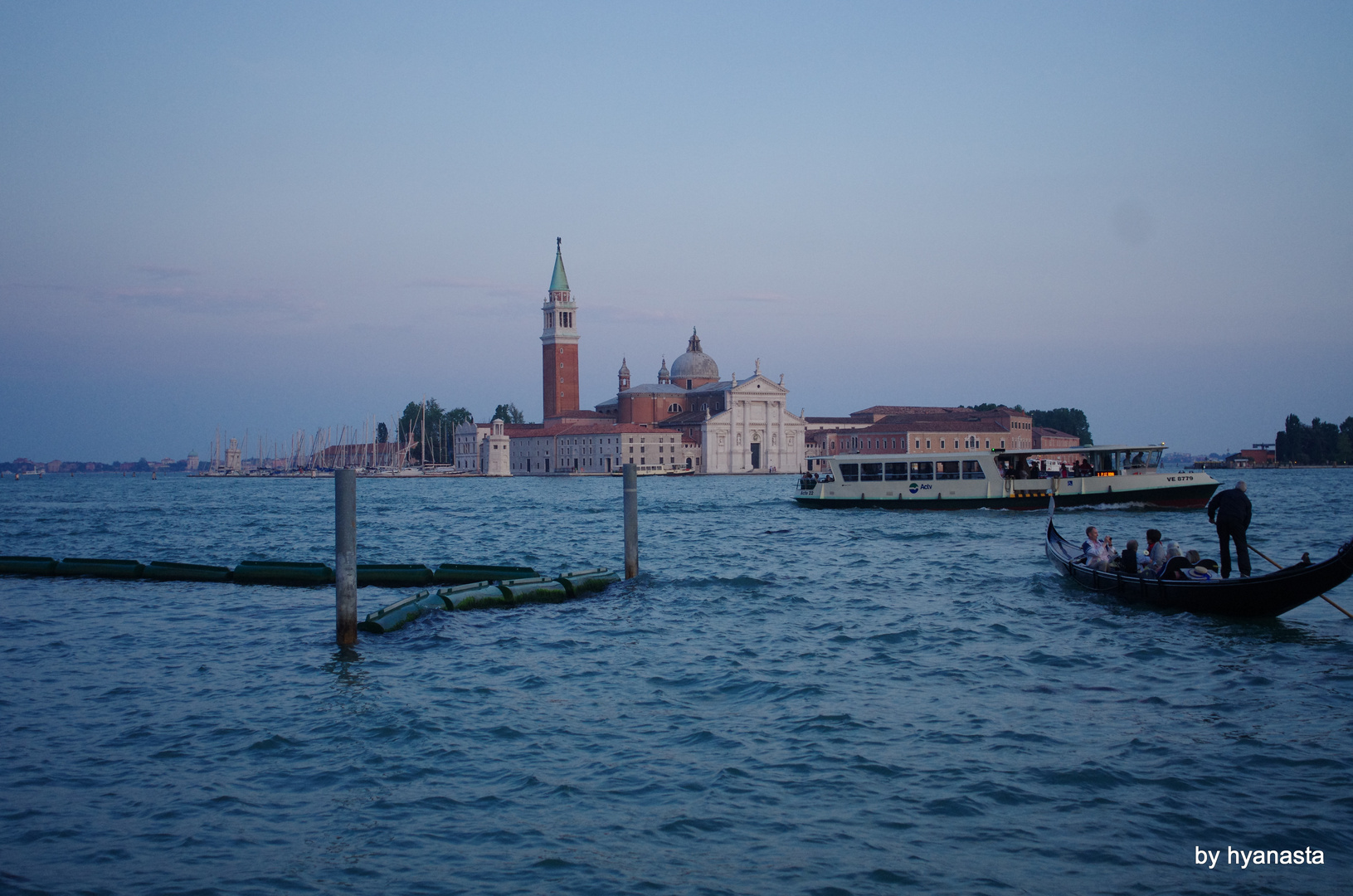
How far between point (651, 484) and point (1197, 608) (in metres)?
69.8

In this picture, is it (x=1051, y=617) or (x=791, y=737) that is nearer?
(x=791, y=737)

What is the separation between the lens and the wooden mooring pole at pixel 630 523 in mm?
16016

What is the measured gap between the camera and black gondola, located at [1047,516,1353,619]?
10.8m

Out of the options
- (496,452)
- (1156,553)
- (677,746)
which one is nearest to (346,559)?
(677,746)

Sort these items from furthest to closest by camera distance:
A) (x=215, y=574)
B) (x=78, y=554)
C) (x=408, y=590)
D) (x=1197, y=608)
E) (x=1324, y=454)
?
(x=1324, y=454) < (x=78, y=554) < (x=215, y=574) < (x=408, y=590) < (x=1197, y=608)

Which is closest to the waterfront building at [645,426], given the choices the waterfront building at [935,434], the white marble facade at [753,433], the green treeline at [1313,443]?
the white marble facade at [753,433]

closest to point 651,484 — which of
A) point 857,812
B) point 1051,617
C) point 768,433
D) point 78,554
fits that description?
point 768,433

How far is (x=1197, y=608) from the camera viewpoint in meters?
12.0

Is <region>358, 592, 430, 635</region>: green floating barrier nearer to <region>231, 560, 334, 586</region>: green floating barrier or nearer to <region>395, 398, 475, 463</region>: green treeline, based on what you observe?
<region>231, 560, 334, 586</region>: green floating barrier

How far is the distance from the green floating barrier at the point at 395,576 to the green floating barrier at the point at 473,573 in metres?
0.21

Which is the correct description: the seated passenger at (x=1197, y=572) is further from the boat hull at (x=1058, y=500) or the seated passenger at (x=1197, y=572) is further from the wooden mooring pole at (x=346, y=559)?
the boat hull at (x=1058, y=500)

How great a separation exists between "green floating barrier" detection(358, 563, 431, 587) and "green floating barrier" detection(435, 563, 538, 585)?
0.69 ft

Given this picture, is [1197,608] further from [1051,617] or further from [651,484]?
[651,484]

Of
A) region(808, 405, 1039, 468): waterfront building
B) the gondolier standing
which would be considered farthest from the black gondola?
region(808, 405, 1039, 468): waterfront building
